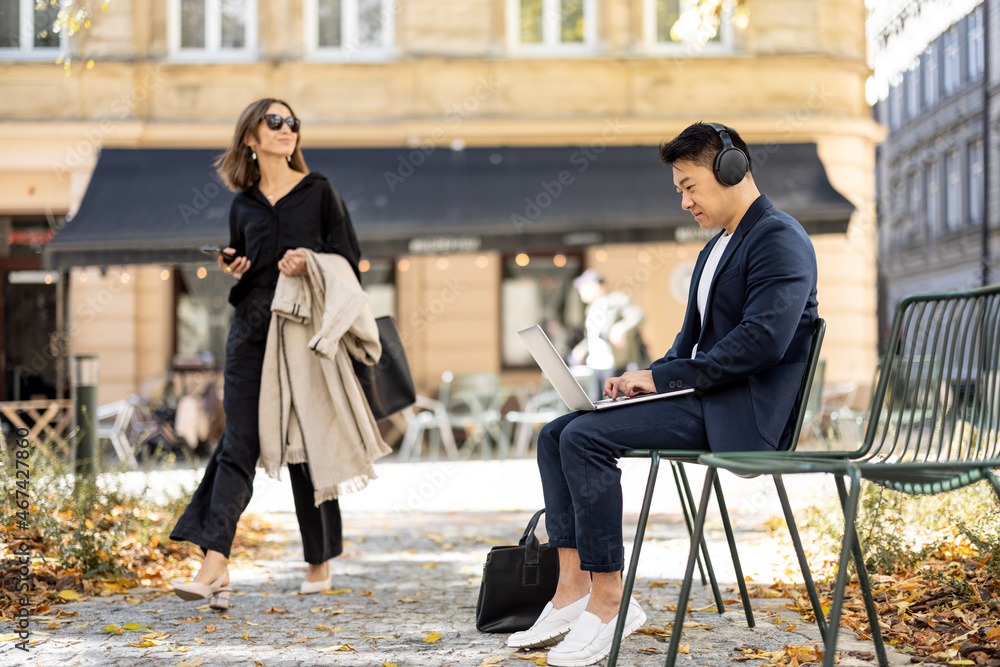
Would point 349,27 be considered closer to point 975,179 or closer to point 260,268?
point 260,268

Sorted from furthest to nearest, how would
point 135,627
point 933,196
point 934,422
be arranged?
point 933,196, point 135,627, point 934,422

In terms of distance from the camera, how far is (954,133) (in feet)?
107

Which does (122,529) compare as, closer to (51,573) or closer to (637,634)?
(51,573)

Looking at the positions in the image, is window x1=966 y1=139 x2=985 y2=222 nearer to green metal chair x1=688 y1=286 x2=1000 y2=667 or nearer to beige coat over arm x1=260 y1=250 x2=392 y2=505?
beige coat over arm x1=260 y1=250 x2=392 y2=505

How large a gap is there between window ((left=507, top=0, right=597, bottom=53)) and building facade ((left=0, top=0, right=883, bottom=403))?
0.03 meters

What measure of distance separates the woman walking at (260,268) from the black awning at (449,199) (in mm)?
6241

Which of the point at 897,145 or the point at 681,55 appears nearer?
the point at 681,55

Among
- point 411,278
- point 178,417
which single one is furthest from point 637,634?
point 411,278

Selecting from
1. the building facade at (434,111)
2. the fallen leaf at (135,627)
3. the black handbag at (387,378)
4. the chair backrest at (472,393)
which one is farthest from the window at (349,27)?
the fallen leaf at (135,627)

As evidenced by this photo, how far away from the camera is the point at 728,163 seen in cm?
301

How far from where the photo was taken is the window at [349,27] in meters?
13.9

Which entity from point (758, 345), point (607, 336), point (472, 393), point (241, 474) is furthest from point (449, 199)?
point (758, 345)

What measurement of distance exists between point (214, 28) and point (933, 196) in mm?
28359

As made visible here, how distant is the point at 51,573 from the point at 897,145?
39228 millimetres
